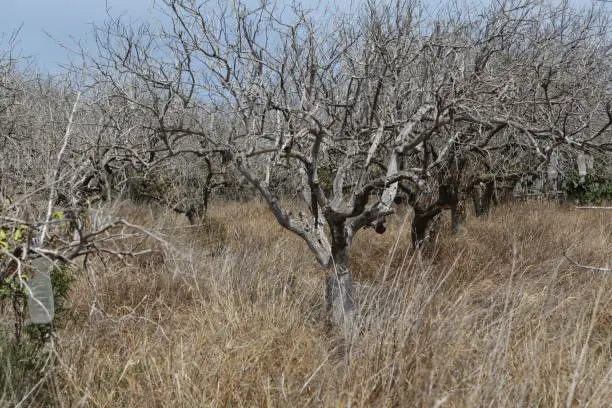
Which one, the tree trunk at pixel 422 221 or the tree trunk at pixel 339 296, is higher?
the tree trunk at pixel 422 221

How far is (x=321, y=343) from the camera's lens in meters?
3.22

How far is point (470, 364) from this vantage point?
2490mm

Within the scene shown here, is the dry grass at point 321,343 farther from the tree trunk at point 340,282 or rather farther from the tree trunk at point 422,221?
the tree trunk at point 422,221

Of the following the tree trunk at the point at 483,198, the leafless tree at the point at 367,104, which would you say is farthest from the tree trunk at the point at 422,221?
the tree trunk at the point at 483,198

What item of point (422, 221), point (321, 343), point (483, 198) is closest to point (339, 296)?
point (321, 343)

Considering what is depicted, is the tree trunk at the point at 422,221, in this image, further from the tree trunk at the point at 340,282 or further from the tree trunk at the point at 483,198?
the tree trunk at the point at 483,198

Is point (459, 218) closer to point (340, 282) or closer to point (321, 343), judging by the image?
point (340, 282)

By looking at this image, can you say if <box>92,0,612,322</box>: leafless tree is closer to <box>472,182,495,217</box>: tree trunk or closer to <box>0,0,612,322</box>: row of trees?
<box>0,0,612,322</box>: row of trees

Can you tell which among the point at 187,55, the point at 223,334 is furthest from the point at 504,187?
the point at 223,334

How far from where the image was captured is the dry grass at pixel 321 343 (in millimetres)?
2264

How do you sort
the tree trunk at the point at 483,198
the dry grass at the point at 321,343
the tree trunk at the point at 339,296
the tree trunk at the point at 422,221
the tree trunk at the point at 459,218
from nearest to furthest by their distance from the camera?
the dry grass at the point at 321,343
the tree trunk at the point at 339,296
the tree trunk at the point at 422,221
the tree trunk at the point at 459,218
the tree trunk at the point at 483,198

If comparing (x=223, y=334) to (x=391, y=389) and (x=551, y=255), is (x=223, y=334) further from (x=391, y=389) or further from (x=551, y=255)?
(x=551, y=255)

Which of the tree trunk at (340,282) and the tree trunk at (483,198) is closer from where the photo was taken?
the tree trunk at (340,282)

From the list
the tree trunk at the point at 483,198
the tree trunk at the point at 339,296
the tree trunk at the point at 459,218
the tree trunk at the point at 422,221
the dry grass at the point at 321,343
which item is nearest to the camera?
the dry grass at the point at 321,343
